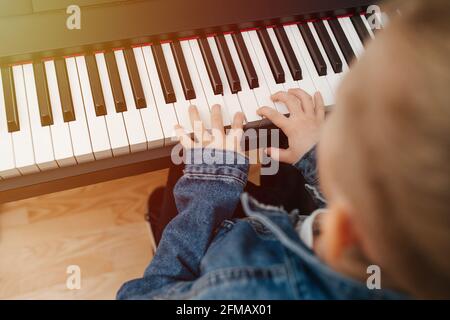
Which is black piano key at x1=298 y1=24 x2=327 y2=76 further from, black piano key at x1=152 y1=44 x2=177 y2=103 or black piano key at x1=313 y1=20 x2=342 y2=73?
black piano key at x1=152 y1=44 x2=177 y2=103

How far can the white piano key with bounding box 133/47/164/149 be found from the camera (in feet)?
3.18

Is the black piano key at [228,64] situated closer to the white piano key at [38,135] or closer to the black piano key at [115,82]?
the black piano key at [115,82]

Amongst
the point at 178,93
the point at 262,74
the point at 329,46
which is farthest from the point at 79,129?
the point at 329,46

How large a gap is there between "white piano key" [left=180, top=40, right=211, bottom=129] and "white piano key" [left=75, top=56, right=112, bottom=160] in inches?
8.6

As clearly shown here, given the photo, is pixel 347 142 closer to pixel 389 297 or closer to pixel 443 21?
pixel 443 21

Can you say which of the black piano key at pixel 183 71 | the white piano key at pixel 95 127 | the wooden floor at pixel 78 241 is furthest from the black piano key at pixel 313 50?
the wooden floor at pixel 78 241

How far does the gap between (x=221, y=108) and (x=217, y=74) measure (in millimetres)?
89

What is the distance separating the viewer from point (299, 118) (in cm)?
104

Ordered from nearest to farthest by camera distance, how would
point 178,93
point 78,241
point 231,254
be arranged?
point 231,254
point 178,93
point 78,241

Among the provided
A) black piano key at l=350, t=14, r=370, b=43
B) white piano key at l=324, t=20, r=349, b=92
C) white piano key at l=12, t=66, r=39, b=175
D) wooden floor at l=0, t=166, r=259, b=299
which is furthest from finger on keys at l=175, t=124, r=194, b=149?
wooden floor at l=0, t=166, r=259, b=299

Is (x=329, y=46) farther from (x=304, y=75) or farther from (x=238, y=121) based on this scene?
(x=238, y=121)

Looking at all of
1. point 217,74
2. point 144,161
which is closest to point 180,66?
point 217,74

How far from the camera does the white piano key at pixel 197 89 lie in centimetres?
101

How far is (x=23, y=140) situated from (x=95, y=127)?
155mm
